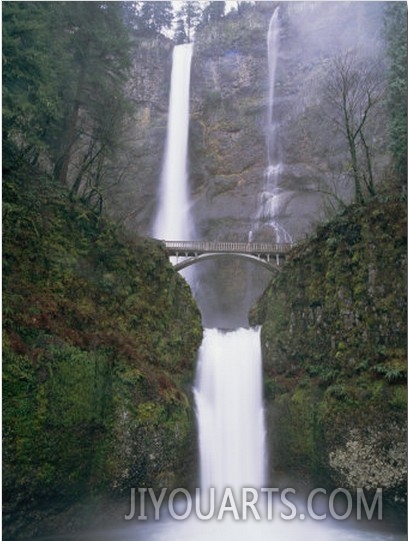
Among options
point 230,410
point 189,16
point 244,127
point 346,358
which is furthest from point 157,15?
point 346,358

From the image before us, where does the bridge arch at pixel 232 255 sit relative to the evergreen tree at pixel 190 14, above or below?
below

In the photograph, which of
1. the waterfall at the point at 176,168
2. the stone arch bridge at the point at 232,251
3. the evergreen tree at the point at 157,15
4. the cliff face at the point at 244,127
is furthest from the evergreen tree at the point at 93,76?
the evergreen tree at the point at 157,15

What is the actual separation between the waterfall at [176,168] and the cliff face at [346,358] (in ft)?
67.9

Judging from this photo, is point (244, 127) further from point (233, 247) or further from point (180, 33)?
point (180, 33)

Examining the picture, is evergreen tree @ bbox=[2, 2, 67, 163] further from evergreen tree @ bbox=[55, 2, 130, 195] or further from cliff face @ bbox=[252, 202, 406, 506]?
cliff face @ bbox=[252, 202, 406, 506]

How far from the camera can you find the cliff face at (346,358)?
50.4ft

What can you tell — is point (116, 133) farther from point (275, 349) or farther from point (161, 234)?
point (161, 234)

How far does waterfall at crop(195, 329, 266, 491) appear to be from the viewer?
1848 cm

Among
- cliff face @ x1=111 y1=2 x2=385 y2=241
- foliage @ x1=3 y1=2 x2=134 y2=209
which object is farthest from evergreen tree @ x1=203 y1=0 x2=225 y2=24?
foliage @ x1=3 y1=2 x2=134 y2=209

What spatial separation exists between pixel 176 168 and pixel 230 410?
27427 millimetres

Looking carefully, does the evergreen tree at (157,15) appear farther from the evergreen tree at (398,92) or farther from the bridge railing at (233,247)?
the evergreen tree at (398,92)

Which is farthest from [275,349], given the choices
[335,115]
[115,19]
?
[335,115]

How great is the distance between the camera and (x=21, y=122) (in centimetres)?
1678

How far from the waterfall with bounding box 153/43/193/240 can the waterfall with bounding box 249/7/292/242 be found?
584 centimetres
